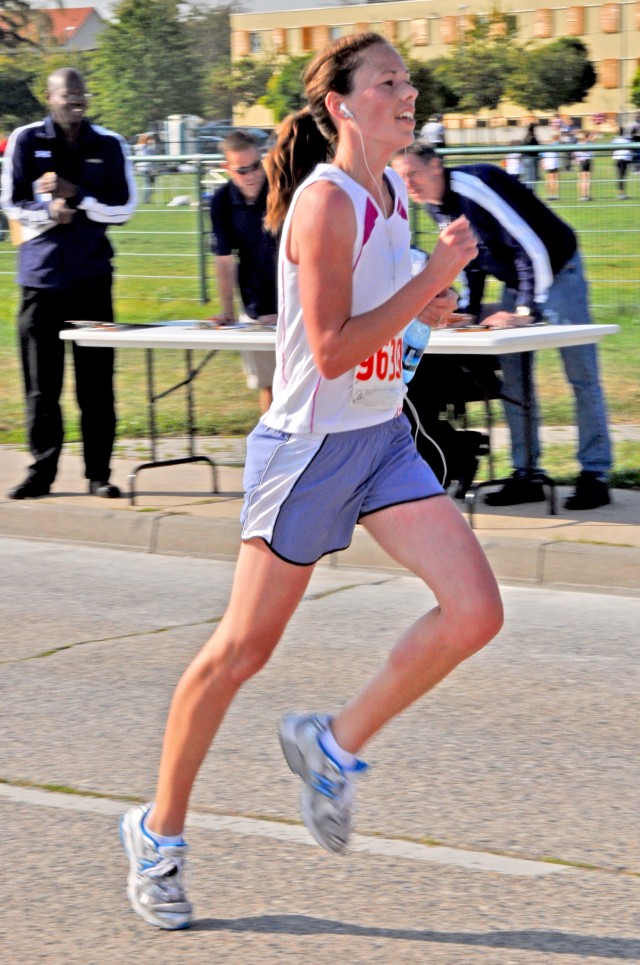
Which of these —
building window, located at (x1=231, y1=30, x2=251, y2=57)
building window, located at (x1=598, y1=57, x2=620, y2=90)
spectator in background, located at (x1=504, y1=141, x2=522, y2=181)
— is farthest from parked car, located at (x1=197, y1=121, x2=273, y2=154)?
building window, located at (x1=231, y1=30, x2=251, y2=57)

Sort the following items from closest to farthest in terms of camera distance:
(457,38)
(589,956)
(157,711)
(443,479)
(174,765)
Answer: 1. (589,956)
2. (174,765)
3. (157,711)
4. (443,479)
5. (457,38)

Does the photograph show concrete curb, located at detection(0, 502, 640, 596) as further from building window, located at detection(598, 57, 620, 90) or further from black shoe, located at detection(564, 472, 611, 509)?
building window, located at detection(598, 57, 620, 90)

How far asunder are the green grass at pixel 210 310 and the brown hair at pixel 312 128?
18.1ft

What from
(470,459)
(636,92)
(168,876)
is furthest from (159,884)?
(636,92)

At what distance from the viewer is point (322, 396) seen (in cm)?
356

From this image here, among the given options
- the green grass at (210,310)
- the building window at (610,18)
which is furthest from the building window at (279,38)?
the green grass at (210,310)

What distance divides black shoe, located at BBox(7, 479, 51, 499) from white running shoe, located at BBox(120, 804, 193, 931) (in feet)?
18.4

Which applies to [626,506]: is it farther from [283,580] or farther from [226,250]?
[283,580]

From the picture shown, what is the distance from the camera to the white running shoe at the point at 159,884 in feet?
11.5

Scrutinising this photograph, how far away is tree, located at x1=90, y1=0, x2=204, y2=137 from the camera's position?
81250 mm

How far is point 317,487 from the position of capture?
140 inches

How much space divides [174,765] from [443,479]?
15.6ft

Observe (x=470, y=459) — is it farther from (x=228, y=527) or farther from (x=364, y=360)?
(x=364, y=360)

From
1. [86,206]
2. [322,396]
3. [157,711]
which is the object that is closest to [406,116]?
[322,396]
